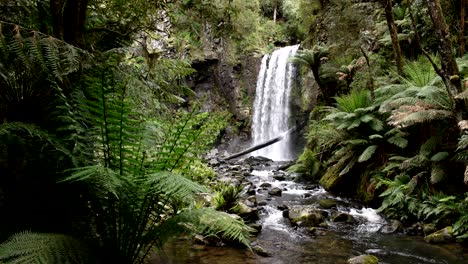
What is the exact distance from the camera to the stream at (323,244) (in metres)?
3.76

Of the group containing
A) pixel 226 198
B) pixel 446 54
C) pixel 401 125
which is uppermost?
pixel 446 54

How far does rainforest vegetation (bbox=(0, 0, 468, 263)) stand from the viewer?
1.71 metres

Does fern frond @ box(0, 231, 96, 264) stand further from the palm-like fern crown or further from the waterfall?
the waterfall

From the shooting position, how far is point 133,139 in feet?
6.97

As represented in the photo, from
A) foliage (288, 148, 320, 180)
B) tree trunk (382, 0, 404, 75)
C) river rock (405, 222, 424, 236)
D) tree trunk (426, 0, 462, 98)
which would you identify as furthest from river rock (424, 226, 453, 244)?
foliage (288, 148, 320, 180)

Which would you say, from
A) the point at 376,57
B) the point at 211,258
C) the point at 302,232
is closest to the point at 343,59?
the point at 376,57

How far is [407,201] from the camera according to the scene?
5359mm

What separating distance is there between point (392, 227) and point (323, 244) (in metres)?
1.31

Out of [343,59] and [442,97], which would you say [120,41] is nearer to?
[442,97]

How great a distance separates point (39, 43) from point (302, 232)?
14.2 ft

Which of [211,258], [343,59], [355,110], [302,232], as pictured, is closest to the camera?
[211,258]

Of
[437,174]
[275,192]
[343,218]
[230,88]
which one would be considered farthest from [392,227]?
[230,88]

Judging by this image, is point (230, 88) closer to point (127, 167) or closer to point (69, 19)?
point (69, 19)

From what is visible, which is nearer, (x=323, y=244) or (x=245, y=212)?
(x=323, y=244)
